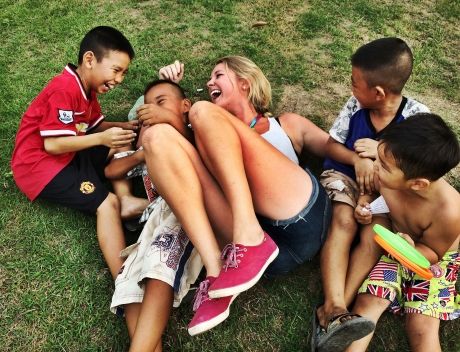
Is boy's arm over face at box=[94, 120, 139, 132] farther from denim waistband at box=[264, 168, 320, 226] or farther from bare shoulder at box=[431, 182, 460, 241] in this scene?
bare shoulder at box=[431, 182, 460, 241]

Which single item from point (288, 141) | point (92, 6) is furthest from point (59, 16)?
point (288, 141)

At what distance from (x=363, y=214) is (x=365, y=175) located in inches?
9.6

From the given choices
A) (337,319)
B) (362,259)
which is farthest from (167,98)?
(337,319)

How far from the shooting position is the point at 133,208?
9.52ft

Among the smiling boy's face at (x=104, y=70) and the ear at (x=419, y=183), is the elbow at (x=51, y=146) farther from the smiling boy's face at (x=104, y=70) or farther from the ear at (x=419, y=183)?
the ear at (x=419, y=183)

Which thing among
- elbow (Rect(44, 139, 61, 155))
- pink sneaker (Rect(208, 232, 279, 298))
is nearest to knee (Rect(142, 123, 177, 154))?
pink sneaker (Rect(208, 232, 279, 298))

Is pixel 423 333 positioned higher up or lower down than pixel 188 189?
lower down

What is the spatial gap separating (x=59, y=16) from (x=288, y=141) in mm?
3269

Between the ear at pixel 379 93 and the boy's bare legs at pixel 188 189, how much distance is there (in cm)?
112

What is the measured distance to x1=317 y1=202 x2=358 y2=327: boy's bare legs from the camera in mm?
2340

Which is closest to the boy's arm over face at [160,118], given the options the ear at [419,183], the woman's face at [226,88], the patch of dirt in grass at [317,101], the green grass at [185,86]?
the woman's face at [226,88]

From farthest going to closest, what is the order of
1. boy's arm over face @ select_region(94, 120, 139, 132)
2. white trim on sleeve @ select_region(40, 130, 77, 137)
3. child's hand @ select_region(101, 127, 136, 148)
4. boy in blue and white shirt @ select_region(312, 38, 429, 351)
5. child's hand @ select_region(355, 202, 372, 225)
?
1. boy's arm over face @ select_region(94, 120, 139, 132)
2. child's hand @ select_region(101, 127, 136, 148)
3. white trim on sleeve @ select_region(40, 130, 77, 137)
4. child's hand @ select_region(355, 202, 372, 225)
5. boy in blue and white shirt @ select_region(312, 38, 429, 351)

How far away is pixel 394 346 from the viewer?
2361 mm

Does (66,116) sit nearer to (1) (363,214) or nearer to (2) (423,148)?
(1) (363,214)
